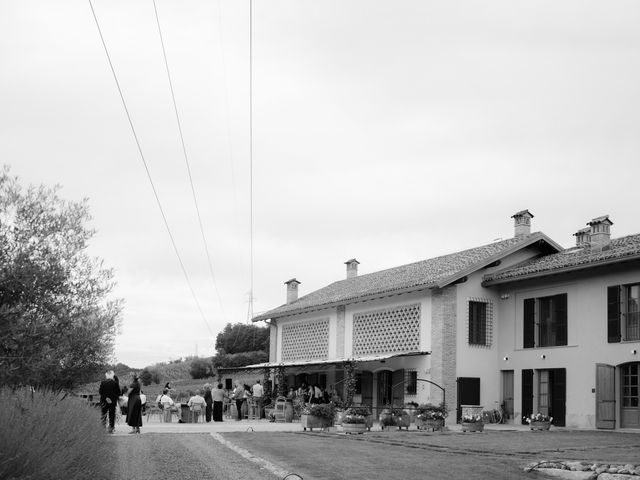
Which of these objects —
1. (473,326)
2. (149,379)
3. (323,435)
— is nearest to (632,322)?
(473,326)

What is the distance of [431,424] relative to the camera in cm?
2364

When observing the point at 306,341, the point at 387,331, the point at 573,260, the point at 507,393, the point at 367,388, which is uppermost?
the point at 573,260

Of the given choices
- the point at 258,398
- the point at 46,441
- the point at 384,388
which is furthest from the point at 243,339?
the point at 46,441

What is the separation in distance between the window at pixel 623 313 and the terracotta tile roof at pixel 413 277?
5.42m

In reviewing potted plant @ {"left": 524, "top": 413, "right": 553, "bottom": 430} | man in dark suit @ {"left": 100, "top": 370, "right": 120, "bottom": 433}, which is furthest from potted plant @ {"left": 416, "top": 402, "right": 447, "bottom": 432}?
man in dark suit @ {"left": 100, "top": 370, "right": 120, "bottom": 433}

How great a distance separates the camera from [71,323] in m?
10.4

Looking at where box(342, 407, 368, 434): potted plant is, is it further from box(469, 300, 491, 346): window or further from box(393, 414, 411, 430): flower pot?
box(469, 300, 491, 346): window

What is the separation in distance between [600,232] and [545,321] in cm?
351

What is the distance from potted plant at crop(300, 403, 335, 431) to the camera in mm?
22656

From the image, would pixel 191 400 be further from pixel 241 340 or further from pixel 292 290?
pixel 241 340

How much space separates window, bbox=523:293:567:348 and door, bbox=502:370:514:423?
59.8 inches

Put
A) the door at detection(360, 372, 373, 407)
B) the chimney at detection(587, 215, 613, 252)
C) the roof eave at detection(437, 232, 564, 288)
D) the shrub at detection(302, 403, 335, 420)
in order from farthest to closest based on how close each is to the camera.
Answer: the door at detection(360, 372, 373, 407) < the roof eave at detection(437, 232, 564, 288) < the chimney at detection(587, 215, 613, 252) < the shrub at detection(302, 403, 335, 420)

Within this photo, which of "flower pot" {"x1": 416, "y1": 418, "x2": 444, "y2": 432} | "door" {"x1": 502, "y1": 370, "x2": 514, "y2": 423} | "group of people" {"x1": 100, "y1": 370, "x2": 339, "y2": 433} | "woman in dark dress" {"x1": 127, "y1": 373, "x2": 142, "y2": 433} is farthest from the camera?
"door" {"x1": 502, "y1": 370, "x2": 514, "y2": 423}

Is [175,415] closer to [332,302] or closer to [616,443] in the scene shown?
[332,302]
